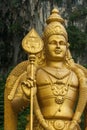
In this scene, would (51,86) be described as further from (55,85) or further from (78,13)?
(78,13)

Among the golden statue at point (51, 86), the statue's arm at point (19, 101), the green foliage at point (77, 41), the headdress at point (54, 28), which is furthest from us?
the green foliage at point (77, 41)

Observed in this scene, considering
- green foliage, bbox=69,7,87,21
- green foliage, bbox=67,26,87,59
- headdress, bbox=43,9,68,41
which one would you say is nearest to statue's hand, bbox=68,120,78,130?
headdress, bbox=43,9,68,41

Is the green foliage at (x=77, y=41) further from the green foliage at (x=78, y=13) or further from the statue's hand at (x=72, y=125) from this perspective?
the statue's hand at (x=72, y=125)

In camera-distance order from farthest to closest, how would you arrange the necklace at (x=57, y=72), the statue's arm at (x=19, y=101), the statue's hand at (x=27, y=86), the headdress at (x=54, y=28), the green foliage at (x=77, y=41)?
1. the green foliage at (x=77, y=41)
2. the headdress at (x=54, y=28)
3. the necklace at (x=57, y=72)
4. the statue's arm at (x=19, y=101)
5. the statue's hand at (x=27, y=86)

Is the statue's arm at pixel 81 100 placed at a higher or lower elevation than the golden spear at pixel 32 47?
lower

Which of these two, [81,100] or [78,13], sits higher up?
[78,13]

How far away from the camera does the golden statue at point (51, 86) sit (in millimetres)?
6086

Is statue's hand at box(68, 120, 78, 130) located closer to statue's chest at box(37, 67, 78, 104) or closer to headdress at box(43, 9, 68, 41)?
statue's chest at box(37, 67, 78, 104)

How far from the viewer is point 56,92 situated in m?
6.24

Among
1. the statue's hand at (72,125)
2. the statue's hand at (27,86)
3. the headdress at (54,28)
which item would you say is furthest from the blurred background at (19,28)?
the statue's hand at (27,86)

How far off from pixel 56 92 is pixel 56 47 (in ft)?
1.80

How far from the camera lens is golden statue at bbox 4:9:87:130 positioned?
6.09 metres

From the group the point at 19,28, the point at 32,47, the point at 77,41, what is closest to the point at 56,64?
the point at 32,47

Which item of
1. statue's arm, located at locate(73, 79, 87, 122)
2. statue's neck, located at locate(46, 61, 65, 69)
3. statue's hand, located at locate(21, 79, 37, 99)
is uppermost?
statue's neck, located at locate(46, 61, 65, 69)
